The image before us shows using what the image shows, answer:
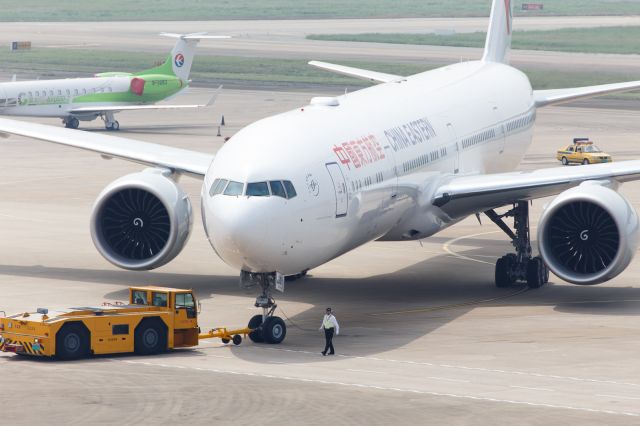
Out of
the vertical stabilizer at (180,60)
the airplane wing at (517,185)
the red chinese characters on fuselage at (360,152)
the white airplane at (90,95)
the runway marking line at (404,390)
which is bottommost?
the runway marking line at (404,390)

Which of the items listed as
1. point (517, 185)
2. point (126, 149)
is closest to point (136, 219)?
point (126, 149)

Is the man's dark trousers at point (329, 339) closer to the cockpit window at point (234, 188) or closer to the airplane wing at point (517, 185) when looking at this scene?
the cockpit window at point (234, 188)

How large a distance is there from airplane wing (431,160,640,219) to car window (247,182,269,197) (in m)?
10.3

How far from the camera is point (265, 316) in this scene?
36.1 metres

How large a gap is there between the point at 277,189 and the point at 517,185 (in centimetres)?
1071

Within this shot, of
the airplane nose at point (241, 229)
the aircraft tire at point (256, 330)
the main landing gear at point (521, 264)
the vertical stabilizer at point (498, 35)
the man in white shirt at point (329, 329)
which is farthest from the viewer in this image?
the vertical stabilizer at point (498, 35)

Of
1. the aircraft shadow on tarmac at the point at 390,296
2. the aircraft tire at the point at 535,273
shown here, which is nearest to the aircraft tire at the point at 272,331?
the aircraft shadow on tarmac at the point at 390,296

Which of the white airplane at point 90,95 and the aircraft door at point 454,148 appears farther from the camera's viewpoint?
the white airplane at point 90,95

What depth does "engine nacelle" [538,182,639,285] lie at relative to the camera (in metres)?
40.2

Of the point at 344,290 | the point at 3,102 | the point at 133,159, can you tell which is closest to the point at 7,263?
the point at 133,159

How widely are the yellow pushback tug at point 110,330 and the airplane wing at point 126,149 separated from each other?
358 inches

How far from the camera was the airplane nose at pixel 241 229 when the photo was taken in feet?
111

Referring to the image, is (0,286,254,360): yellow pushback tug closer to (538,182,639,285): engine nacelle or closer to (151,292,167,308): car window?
(151,292,167,308): car window

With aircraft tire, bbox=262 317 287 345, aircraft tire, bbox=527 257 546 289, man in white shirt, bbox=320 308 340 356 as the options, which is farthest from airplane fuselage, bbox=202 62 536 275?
aircraft tire, bbox=527 257 546 289
